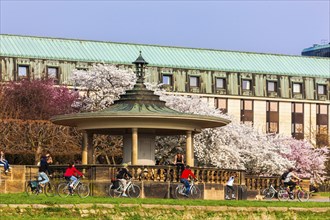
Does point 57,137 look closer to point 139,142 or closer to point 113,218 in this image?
point 139,142

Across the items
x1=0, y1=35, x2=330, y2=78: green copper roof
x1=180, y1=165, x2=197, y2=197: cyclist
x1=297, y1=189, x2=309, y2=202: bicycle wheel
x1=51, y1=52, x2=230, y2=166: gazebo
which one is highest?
x1=0, y1=35, x2=330, y2=78: green copper roof

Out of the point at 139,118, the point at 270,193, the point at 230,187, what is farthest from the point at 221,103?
the point at 139,118

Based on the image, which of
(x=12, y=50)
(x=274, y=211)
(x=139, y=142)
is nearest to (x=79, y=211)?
(x=274, y=211)

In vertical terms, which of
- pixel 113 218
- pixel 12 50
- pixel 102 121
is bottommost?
pixel 113 218

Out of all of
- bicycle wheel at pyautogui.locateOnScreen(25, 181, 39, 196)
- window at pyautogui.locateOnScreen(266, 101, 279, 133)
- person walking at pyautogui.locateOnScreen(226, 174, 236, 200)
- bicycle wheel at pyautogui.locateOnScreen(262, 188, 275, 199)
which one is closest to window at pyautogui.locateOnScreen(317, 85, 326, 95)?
window at pyautogui.locateOnScreen(266, 101, 279, 133)

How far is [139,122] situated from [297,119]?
86.1 metres

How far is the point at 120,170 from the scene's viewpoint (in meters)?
61.6

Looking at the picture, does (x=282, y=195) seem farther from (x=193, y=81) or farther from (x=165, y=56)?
(x=165, y=56)

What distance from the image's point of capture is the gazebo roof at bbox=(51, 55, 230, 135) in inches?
2579

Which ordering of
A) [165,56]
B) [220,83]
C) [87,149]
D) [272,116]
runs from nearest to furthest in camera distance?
[87,149] → [165,56] → [220,83] → [272,116]

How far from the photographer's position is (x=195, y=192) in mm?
63500

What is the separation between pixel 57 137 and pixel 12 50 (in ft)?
105

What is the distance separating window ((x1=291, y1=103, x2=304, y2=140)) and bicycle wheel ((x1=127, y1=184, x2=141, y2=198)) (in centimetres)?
8893

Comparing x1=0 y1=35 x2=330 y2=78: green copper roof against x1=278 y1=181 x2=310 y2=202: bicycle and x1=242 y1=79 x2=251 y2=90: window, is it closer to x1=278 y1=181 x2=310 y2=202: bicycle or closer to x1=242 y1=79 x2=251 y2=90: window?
x1=242 y1=79 x2=251 y2=90: window
